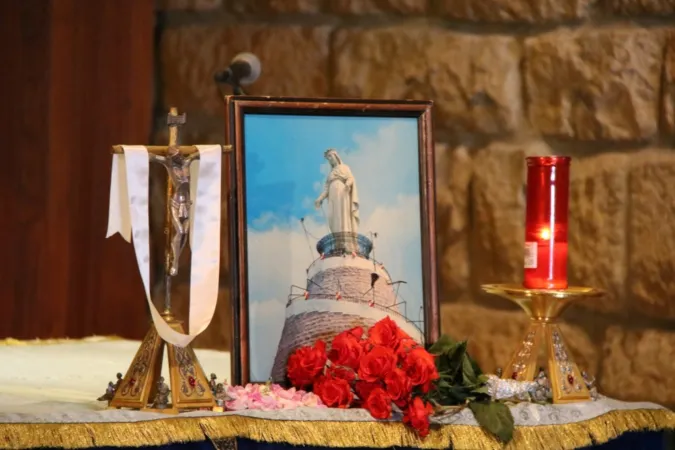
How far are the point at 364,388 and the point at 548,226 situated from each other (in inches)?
13.3

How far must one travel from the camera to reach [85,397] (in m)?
1.34

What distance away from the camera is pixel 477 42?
181 cm

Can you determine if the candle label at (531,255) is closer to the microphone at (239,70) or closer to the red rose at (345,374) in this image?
the red rose at (345,374)

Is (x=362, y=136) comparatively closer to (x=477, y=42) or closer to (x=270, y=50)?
(x=477, y=42)

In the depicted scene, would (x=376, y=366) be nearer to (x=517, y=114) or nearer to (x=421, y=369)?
(x=421, y=369)

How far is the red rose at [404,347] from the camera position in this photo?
132 centimetres

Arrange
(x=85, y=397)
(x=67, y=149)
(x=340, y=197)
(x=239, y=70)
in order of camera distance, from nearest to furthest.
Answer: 1. (x=85, y=397)
2. (x=340, y=197)
3. (x=239, y=70)
4. (x=67, y=149)

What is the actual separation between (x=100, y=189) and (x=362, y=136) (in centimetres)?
73

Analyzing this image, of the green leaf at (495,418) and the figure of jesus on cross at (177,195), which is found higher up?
the figure of jesus on cross at (177,195)

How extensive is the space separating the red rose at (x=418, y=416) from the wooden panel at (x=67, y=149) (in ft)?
3.07

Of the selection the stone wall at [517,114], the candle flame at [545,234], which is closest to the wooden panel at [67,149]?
the stone wall at [517,114]

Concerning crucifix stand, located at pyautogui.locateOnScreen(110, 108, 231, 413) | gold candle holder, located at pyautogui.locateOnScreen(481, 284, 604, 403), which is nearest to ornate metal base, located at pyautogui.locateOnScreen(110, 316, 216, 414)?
crucifix stand, located at pyautogui.locateOnScreen(110, 108, 231, 413)

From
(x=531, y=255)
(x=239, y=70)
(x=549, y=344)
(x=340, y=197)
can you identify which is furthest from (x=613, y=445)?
(x=239, y=70)

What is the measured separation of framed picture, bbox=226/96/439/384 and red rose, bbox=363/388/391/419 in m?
0.15
